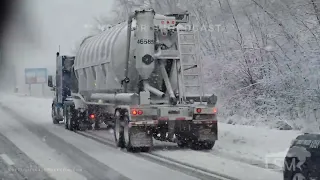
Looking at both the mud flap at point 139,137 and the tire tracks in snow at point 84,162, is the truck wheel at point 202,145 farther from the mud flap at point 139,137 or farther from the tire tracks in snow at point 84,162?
the tire tracks in snow at point 84,162

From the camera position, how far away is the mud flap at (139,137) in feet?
37.4

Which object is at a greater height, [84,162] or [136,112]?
[136,112]

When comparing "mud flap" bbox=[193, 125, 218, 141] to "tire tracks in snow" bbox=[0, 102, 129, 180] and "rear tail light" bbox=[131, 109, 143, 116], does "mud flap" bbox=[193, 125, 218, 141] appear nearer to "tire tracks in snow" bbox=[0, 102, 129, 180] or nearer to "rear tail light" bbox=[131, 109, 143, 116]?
"rear tail light" bbox=[131, 109, 143, 116]

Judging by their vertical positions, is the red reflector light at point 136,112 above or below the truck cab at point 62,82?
below

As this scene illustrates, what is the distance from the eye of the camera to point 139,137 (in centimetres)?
1145

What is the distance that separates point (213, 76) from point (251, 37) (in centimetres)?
271

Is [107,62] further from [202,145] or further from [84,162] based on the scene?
[84,162]

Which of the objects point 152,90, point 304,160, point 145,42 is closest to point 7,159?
point 152,90

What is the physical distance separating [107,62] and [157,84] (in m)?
1.65

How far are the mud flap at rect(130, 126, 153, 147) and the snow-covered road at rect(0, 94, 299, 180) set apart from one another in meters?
0.31

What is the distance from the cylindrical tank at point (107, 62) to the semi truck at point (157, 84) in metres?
0.03

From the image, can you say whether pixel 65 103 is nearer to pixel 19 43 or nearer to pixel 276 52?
pixel 276 52

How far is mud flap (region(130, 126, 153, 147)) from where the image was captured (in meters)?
A: 11.4

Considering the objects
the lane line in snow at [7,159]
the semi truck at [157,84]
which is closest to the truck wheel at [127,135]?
the semi truck at [157,84]
